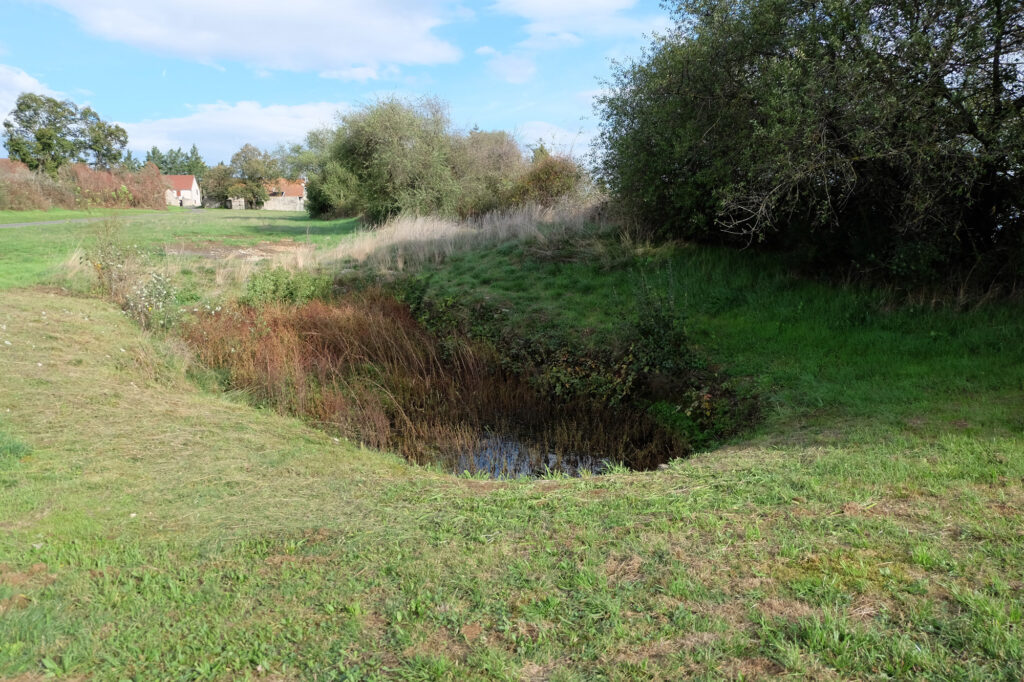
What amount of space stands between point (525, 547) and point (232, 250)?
16.3m

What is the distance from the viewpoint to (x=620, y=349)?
9281mm

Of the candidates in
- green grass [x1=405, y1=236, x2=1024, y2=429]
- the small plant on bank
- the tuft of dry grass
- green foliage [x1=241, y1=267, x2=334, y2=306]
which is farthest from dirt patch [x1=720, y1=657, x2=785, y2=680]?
the tuft of dry grass

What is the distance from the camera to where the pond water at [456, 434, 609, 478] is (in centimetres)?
738

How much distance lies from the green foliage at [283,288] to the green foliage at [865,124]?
736 centimetres

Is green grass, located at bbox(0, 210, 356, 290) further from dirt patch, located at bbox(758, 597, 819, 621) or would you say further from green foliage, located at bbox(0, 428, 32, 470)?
dirt patch, located at bbox(758, 597, 819, 621)

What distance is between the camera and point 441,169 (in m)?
24.6

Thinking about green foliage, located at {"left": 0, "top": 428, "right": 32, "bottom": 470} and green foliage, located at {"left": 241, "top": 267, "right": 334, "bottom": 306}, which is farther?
green foliage, located at {"left": 241, "top": 267, "right": 334, "bottom": 306}

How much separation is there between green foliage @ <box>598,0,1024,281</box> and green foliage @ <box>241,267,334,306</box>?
24.2ft

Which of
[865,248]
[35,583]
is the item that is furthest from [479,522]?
[865,248]

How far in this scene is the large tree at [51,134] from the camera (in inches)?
2020

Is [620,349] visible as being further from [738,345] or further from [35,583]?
[35,583]

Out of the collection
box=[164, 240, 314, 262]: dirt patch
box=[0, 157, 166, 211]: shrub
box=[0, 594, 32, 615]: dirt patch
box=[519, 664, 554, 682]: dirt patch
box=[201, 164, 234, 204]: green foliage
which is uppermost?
box=[201, 164, 234, 204]: green foliage

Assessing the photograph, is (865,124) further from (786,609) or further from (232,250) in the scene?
(232,250)

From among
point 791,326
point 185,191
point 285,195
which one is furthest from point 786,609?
point 285,195
